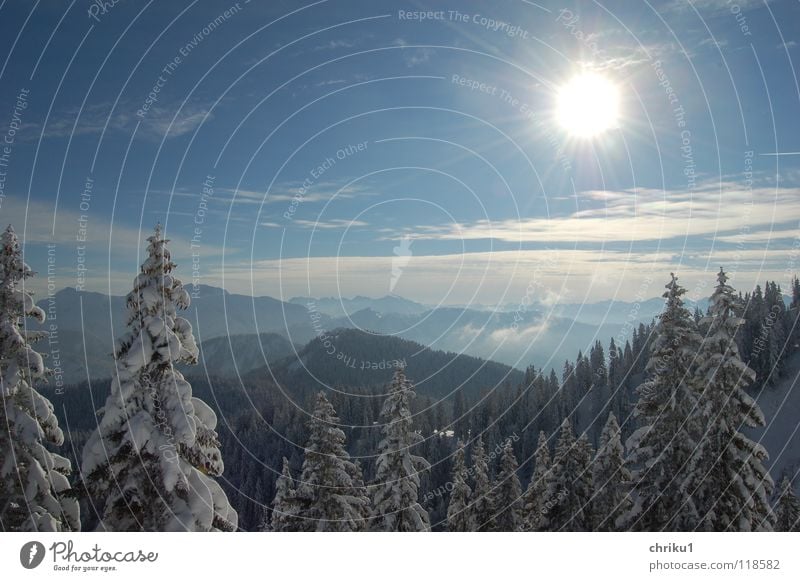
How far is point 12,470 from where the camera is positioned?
1533 cm

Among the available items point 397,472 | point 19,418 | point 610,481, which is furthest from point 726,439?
point 19,418

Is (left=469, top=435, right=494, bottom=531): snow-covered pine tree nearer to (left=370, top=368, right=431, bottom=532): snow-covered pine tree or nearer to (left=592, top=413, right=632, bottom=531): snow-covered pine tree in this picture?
(left=592, top=413, right=632, bottom=531): snow-covered pine tree

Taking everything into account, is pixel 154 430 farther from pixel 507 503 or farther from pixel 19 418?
pixel 507 503

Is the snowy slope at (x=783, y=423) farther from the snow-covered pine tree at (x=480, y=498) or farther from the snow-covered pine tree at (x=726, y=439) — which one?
the snow-covered pine tree at (x=726, y=439)

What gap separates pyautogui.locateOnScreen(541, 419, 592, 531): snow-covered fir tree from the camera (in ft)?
91.9

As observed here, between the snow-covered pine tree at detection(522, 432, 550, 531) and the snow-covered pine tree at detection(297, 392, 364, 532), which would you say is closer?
the snow-covered pine tree at detection(297, 392, 364, 532)

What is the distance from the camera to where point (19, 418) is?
15391 millimetres

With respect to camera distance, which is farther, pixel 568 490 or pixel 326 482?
pixel 568 490

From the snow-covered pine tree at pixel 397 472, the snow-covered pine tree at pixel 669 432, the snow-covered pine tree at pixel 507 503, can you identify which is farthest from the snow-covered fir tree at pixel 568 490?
the snow-covered pine tree at pixel 397 472

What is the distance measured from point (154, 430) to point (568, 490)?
79.5ft

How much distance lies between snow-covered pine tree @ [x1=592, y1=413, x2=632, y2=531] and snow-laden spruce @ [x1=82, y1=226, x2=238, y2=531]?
20.3 metres

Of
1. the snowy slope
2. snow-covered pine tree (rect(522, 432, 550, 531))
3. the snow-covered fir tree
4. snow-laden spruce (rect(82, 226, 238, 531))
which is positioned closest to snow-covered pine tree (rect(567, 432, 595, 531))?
the snow-covered fir tree
